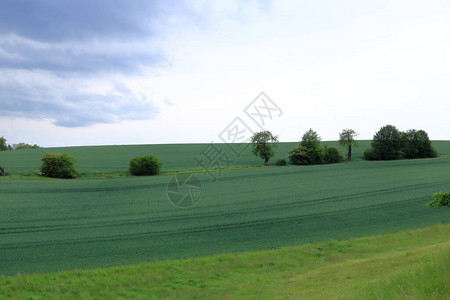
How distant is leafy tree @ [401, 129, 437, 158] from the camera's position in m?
65.0

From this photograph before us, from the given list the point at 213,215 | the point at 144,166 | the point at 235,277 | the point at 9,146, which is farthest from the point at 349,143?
the point at 9,146

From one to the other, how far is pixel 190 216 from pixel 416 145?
2291 inches

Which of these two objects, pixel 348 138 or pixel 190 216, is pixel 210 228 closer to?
pixel 190 216

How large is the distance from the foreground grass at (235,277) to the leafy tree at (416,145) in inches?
2128

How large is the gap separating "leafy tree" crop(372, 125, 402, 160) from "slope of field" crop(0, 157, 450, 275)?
25.5 metres

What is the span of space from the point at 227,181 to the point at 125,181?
11.9 metres

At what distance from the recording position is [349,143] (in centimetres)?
6656

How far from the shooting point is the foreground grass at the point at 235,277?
40.7ft

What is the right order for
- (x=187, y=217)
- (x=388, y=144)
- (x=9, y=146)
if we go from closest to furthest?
(x=187, y=217)
(x=388, y=144)
(x=9, y=146)

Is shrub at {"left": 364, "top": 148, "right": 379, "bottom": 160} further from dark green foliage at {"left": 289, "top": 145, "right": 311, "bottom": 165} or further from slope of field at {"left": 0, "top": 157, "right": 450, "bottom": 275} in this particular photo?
slope of field at {"left": 0, "top": 157, "right": 450, "bottom": 275}

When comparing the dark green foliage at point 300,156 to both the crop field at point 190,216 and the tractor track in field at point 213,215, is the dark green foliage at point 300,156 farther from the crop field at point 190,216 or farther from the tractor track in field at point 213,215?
the tractor track in field at point 213,215

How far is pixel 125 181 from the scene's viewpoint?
127 feet

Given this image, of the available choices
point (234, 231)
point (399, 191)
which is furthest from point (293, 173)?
point (234, 231)

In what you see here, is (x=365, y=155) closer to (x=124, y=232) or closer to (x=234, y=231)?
(x=234, y=231)
